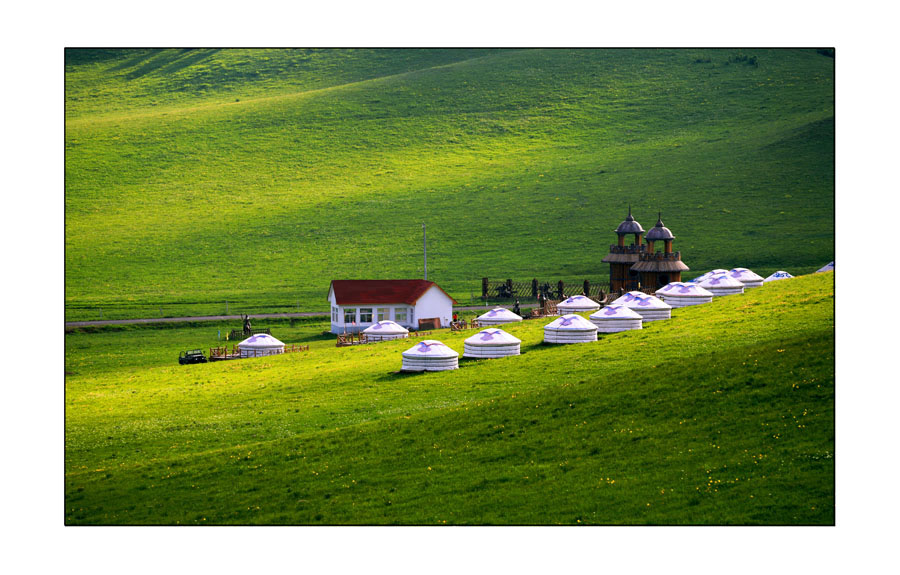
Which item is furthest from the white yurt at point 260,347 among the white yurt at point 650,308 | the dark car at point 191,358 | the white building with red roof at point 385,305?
the white yurt at point 650,308

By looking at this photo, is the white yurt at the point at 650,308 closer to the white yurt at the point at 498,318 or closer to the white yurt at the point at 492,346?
the white yurt at the point at 492,346

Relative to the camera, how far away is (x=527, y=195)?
418 feet

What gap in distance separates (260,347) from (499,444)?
33.5m

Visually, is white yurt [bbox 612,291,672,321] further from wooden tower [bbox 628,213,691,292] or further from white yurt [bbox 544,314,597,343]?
wooden tower [bbox 628,213,691,292]

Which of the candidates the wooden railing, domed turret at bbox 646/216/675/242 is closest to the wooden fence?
domed turret at bbox 646/216/675/242

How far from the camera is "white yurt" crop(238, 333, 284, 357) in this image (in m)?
60.8

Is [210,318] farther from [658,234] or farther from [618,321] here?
[618,321]

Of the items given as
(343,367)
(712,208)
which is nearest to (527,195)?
(712,208)

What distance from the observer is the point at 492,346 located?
1950 inches

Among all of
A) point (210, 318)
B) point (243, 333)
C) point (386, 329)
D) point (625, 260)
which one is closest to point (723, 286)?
point (625, 260)

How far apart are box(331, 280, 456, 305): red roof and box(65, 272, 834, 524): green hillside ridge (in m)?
25.7

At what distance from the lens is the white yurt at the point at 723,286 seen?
6384 centimetres

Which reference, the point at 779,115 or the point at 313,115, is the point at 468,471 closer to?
the point at 779,115

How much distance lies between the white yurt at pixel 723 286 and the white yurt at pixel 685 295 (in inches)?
62.5
